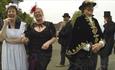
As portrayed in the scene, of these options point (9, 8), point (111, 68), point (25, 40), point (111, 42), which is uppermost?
point (9, 8)

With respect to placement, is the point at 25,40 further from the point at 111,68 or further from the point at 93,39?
the point at 111,68

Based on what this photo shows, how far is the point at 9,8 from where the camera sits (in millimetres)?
8617

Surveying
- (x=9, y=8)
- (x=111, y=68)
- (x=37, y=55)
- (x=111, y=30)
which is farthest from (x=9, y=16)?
(x=111, y=68)

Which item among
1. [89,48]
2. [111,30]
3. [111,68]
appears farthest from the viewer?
[111,68]

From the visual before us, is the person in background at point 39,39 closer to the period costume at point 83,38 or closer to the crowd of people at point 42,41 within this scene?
the crowd of people at point 42,41

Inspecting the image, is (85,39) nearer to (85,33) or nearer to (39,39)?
(85,33)

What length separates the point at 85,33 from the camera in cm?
838

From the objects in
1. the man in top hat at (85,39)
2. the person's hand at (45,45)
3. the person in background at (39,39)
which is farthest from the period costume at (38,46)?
the man in top hat at (85,39)

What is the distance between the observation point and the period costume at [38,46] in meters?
8.75

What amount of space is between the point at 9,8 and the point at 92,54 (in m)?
1.66

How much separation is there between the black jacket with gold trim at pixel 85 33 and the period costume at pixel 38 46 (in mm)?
585

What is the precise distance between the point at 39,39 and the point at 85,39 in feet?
2.85

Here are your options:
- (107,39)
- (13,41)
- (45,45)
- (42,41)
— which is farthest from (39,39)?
(107,39)

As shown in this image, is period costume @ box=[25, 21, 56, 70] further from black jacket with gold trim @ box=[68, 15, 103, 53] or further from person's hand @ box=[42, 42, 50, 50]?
black jacket with gold trim @ box=[68, 15, 103, 53]
